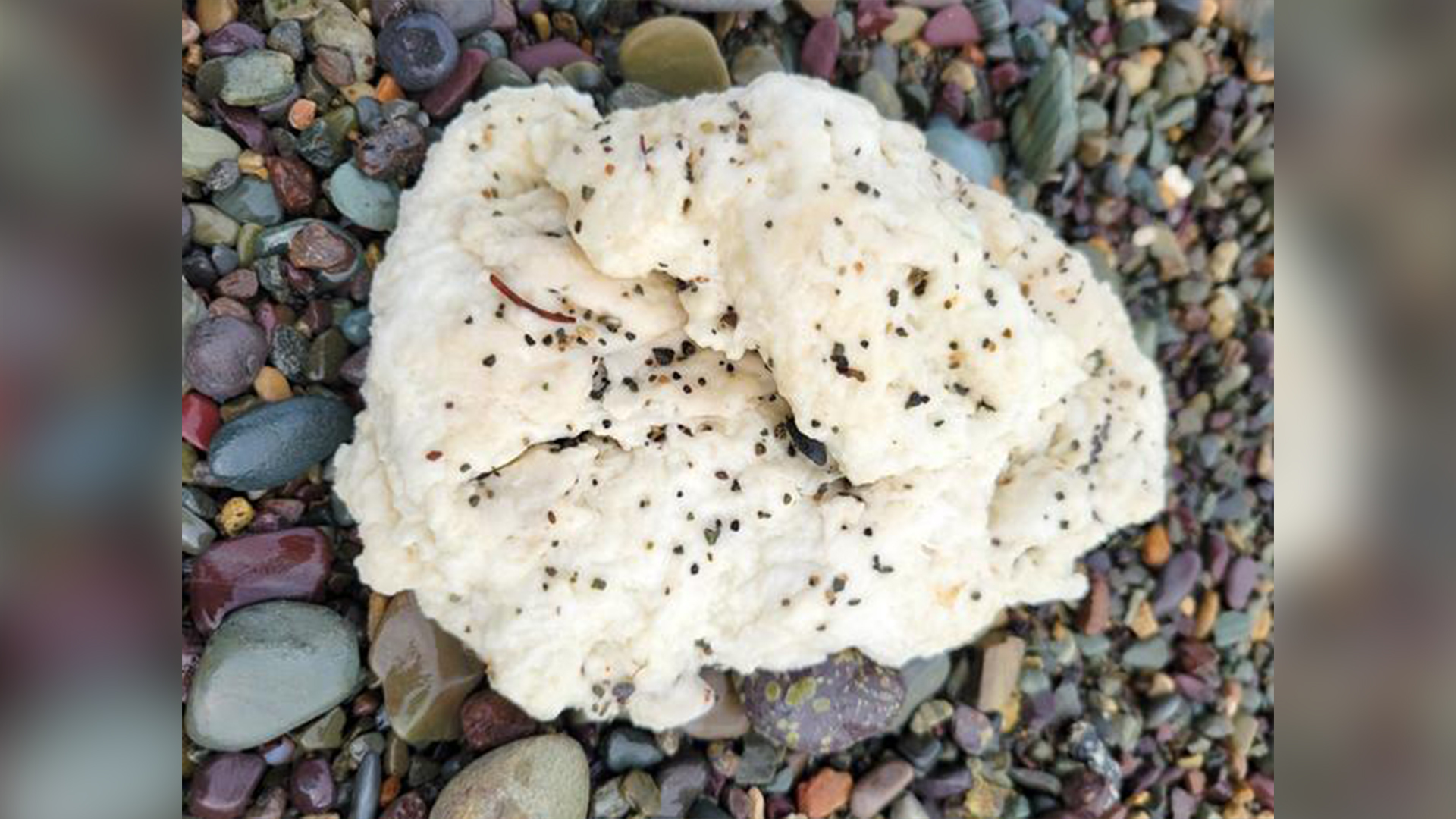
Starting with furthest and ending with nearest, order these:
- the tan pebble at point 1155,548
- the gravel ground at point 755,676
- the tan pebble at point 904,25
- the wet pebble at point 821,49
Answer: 1. the tan pebble at point 1155,548
2. the tan pebble at point 904,25
3. the wet pebble at point 821,49
4. the gravel ground at point 755,676

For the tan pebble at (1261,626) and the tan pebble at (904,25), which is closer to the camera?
the tan pebble at (904,25)

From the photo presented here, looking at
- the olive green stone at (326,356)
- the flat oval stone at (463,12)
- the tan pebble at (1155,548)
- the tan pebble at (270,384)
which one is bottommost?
the tan pebble at (1155,548)

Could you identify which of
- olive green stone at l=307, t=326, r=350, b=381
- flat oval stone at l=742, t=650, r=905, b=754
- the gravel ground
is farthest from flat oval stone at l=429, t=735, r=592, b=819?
olive green stone at l=307, t=326, r=350, b=381

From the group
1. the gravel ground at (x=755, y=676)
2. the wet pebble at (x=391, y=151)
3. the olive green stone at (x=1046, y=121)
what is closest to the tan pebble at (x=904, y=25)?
the gravel ground at (x=755, y=676)

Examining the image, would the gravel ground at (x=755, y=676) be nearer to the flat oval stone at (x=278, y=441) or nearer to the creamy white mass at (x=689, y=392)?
the flat oval stone at (x=278, y=441)

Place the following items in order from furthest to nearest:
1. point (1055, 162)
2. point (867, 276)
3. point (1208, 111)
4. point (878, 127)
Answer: point (1208, 111), point (1055, 162), point (878, 127), point (867, 276)
